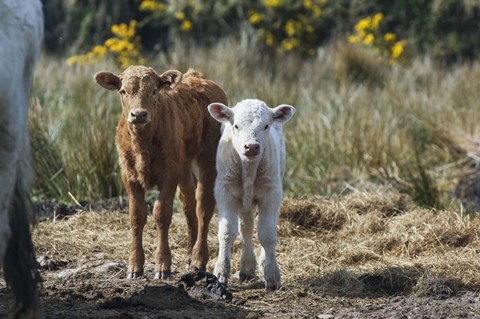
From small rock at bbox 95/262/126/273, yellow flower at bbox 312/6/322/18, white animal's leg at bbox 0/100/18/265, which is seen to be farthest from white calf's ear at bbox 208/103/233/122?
yellow flower at bbox 312/6/322/18

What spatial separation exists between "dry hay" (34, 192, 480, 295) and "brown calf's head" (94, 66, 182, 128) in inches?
54.3

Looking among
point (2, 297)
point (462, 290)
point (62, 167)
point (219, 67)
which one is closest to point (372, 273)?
point (462, 290)

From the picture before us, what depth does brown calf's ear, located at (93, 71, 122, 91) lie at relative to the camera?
26.4ft

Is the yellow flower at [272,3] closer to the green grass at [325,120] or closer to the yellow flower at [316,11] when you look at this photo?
the yellow flower at [316,11]

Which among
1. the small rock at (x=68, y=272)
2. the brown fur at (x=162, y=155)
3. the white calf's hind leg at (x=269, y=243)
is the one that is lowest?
the small rock at (x=68, y=272)

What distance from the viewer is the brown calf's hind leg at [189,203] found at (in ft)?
28.3

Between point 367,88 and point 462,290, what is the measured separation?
9.92 m

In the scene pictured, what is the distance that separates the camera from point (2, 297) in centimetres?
754

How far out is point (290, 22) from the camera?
2200 cm

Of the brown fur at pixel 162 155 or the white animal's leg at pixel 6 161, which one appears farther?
the brown fur at pixel 162 155

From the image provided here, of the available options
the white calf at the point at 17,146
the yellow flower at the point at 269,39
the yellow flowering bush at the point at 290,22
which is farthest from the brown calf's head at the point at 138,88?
the yellow flowering bush at the point at 290,22

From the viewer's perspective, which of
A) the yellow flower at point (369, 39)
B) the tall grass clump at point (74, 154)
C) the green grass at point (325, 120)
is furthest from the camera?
the yellow flower at point (369, 39)

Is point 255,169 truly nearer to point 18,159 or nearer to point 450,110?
point 18,159

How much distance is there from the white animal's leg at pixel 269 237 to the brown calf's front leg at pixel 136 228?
928mm
